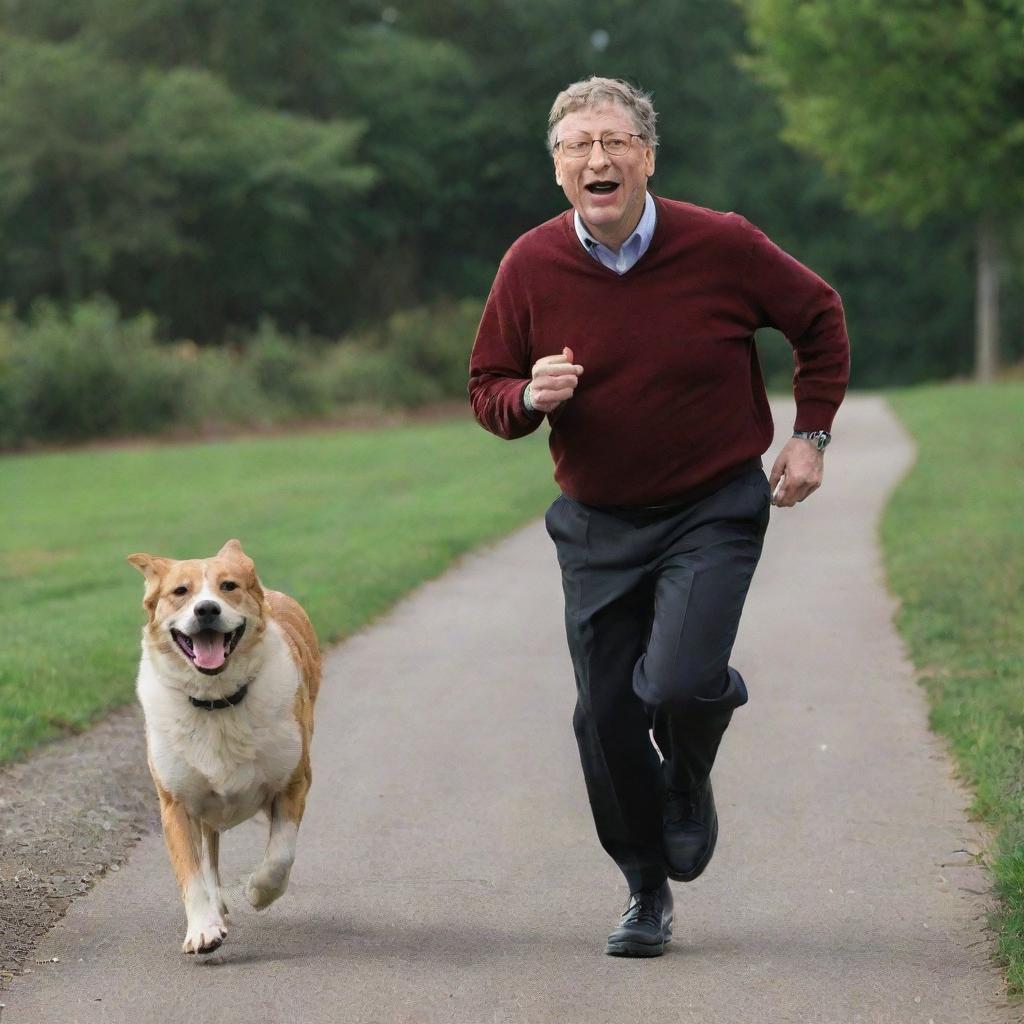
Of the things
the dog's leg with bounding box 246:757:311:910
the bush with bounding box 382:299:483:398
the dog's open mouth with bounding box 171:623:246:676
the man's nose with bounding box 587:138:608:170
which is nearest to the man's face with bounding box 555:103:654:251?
the man's nose with bounding box 587:138:608:170

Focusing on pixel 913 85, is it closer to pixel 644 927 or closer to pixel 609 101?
pixel 609 101

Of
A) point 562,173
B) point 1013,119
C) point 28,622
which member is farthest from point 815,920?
point 1013,119

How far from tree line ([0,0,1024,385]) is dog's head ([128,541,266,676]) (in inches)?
979

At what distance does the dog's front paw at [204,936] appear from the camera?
486 cm

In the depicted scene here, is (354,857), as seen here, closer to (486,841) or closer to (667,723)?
(486,841)

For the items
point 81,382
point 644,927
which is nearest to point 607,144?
point 644,927

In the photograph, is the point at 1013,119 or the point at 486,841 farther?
the point at 1013,119

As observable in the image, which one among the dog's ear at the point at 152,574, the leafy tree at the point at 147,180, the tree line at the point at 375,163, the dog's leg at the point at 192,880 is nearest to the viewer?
the dog's leg at the point at 192,880

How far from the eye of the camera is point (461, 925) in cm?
525

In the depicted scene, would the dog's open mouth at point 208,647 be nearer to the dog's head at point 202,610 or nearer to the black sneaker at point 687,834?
the dog's head at point 202,610

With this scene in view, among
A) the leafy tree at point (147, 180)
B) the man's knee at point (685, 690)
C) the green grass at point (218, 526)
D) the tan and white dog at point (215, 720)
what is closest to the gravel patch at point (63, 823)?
the green grass at point (218, 526)

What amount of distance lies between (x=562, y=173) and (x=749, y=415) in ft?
2.82

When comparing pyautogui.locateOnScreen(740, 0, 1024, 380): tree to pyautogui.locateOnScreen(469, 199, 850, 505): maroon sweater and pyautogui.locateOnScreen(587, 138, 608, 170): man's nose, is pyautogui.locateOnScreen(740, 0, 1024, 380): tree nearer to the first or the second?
pyautogui.locateOnScreen(469, 199, 850, 505): maroon sweater

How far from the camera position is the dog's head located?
4.96 m
